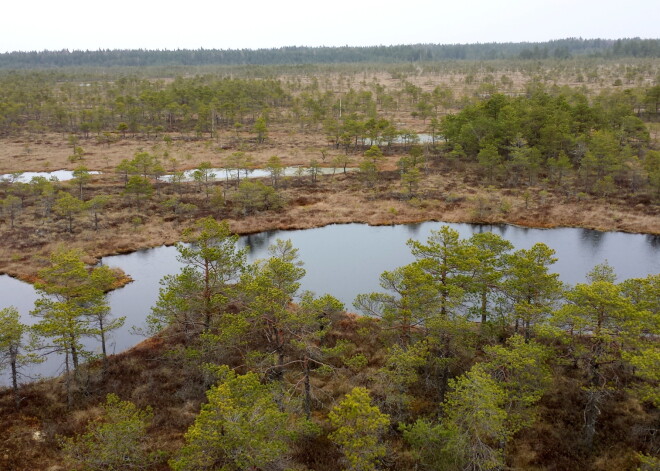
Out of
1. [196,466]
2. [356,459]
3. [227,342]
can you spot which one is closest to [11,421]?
[227,342]

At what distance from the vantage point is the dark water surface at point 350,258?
42438 millimetres

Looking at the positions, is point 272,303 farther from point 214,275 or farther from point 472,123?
point 472,123

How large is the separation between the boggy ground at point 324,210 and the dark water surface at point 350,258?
6.61 ft

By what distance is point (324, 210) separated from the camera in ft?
216

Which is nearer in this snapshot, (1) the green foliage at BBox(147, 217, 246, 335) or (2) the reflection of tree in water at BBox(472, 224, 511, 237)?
(1) the green foliage at BBox(147, 217, 246, 335)

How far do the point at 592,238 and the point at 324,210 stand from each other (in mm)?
34464

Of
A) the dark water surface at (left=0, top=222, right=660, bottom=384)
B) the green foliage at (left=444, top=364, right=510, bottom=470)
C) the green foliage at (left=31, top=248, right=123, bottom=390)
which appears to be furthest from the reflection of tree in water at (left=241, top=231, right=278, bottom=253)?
the green foliage at (left=444, top=364, right=510, bottom=470)

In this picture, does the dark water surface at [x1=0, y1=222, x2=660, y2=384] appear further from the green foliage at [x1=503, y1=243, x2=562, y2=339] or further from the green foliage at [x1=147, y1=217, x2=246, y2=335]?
the green foliage at [x1=503, y1=243, x2=562, y2=339]

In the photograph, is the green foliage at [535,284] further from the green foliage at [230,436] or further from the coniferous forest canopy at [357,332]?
the green foliage at [230,436]

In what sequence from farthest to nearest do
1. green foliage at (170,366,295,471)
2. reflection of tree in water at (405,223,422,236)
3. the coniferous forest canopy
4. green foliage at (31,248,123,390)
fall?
reflection of tree in water at (405,223,422,236), green foliage at (31,248,123,390), the coniferous forest canopy, green foliage at (170,366,295,471)

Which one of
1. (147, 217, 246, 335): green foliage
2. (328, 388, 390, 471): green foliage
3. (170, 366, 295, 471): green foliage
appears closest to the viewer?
(328, 388, 390, 471): green foliage

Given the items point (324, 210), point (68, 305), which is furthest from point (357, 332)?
point (324, 210)

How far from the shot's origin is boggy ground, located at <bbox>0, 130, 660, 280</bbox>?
54.8 metres

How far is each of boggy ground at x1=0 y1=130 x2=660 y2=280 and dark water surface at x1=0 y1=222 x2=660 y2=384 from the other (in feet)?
6.61
